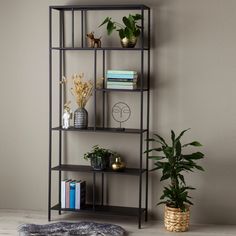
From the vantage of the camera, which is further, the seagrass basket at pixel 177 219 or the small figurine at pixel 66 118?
the small figurine at pixel 66 118

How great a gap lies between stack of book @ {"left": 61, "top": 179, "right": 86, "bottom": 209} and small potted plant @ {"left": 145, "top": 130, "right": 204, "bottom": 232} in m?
0.73

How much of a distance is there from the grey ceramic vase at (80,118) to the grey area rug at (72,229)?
860 millimetres

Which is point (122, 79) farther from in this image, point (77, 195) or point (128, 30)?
point (77, 195)

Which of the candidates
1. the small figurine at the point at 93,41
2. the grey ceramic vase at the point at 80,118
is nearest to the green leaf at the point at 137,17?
the small figurine at the point at 93,41

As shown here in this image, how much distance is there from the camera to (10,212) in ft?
18.4

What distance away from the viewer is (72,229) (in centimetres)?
495

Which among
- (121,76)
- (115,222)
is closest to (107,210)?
(115,222)

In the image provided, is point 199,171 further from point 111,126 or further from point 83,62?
point 83,62

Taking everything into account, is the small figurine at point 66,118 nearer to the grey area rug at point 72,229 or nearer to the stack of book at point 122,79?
the stack of book at point 122,79

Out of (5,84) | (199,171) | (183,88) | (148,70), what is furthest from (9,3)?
(199,171)

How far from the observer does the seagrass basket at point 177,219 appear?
196 inches

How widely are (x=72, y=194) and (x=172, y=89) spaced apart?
1.30 meters

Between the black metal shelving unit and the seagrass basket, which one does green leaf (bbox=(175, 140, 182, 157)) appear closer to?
the black metal shelving unit

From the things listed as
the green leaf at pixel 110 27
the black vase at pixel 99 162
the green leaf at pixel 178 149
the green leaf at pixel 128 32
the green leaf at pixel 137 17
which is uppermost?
the green leaf at pixel 137 17
